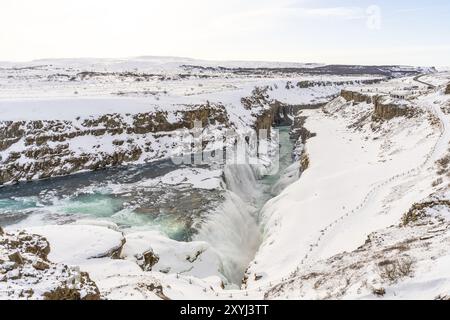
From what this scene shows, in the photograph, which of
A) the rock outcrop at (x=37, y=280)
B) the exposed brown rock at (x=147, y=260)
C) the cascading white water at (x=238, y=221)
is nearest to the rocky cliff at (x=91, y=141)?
the cascading white water at (x=238, y=221)

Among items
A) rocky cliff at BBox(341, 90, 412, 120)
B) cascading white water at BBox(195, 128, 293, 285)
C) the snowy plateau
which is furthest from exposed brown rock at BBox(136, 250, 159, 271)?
rocky cliff at BBox(341, 90, 412, 120)

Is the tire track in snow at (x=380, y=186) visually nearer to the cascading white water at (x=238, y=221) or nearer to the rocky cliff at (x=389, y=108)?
the cascading white water at (x=238, y=221)

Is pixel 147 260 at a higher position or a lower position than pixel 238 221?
higher

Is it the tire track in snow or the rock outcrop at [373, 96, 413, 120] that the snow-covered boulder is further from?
the rock outcrop at [373, 96, 413, 120]

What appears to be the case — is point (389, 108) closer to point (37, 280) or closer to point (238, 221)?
point (238, 221)

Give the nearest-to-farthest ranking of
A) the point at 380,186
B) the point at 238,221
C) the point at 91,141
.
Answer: the point at 380,186, the point at 238,221, the point at 91,141

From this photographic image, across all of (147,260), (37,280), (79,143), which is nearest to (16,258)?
(37,280)
